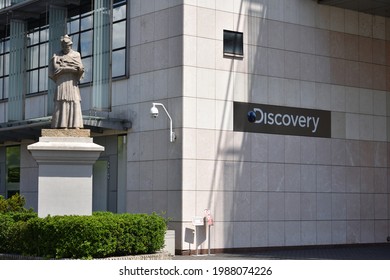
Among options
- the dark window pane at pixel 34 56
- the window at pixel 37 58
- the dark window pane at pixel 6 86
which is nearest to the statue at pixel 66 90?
the window at pixel 37 58

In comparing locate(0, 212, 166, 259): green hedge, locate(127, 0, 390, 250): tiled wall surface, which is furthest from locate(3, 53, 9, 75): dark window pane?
locate(0, 212, 166, 259): green hedge

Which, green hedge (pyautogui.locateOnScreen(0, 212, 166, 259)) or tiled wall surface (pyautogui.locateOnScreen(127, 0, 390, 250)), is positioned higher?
tiled wall surface (pyautogui.locateOnScreen(127, 0, 390, 250))

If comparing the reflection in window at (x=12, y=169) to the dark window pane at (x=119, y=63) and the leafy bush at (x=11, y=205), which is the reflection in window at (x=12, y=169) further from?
the dark window pane at (x=119, y=63)

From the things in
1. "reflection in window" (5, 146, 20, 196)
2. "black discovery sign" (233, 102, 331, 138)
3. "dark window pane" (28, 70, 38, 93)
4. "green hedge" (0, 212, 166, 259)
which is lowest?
"green hedge" (0, 212, 166, 259)

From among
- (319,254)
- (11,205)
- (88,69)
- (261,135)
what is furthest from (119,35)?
(319,254)

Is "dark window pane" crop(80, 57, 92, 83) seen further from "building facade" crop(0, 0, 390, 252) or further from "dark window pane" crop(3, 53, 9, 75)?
"dark window pane" crop(3, 53, 9, 75)

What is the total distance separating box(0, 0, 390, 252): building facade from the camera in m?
27.6

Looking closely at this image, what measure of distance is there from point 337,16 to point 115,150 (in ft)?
35.5

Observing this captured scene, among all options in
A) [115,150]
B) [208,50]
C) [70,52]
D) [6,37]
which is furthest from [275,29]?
[6,37]

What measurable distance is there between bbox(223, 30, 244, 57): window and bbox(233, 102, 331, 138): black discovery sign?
1898 mm

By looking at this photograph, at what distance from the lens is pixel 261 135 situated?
29297mm

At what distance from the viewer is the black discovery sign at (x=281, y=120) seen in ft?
94.5

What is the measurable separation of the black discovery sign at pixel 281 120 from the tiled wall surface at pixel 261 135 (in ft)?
0.86
